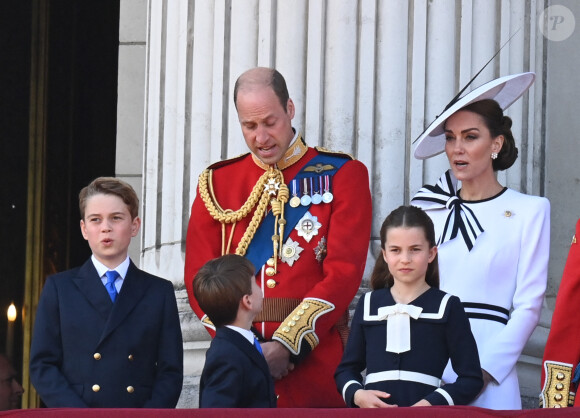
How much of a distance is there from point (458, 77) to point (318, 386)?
5.78 feet

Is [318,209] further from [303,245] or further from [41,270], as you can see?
[41,270]

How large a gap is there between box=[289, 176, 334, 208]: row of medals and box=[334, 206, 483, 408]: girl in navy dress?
54 centimetres

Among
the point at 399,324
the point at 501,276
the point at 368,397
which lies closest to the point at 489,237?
the point at 501,276

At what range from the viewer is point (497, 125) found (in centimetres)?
556

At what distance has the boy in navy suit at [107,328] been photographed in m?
5.05

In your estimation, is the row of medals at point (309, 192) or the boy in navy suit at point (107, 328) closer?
the boy in navy suit at point (107, 328)

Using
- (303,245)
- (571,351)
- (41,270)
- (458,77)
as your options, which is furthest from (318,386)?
(41,270)

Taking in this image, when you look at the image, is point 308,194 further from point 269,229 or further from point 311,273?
point 311,273

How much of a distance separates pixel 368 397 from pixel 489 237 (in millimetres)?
930

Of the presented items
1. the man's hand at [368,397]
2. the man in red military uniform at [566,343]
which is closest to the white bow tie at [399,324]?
the man's hand at [368,397]

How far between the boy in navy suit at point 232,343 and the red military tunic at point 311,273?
421mm

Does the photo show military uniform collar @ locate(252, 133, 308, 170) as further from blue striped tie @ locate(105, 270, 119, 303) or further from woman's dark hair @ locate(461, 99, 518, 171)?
blue striped tie @ locate(105, 270, 119, 303)

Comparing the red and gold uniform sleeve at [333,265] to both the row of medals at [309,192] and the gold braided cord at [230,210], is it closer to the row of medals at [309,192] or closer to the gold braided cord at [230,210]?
the row of medals at [309,192]

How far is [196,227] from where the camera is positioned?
5.64 meters
